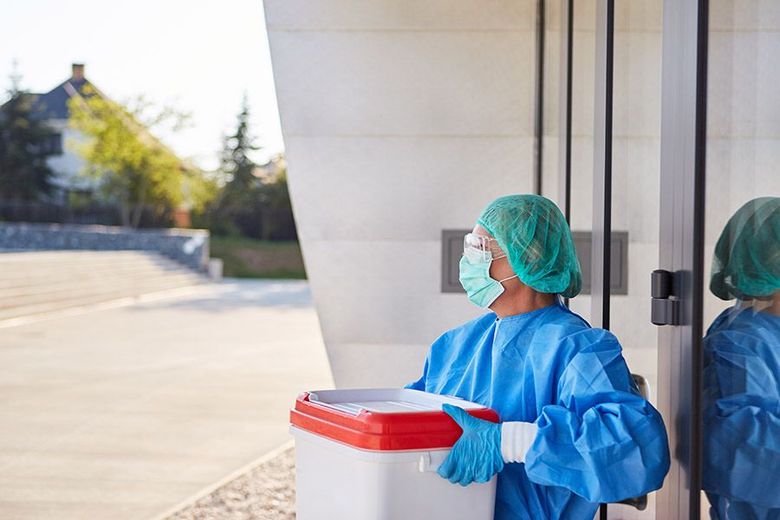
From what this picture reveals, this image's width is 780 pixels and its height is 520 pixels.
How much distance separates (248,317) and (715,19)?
1477cm

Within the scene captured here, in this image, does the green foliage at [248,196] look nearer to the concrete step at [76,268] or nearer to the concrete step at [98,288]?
the concrete step at [76,268]

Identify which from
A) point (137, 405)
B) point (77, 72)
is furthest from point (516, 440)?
point (77, 72)

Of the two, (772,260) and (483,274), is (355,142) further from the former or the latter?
(772,260)

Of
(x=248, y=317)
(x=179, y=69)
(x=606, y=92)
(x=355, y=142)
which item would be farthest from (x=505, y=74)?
(x=179, y=69)

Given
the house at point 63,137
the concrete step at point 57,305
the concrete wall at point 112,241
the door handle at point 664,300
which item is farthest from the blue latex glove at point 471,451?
the house at point 63,137

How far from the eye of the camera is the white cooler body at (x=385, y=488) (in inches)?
69.4

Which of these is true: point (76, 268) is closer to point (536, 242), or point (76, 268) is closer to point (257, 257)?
point (257, 257)

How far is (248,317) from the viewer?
16.3 metres

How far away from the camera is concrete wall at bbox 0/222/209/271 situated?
2588cm

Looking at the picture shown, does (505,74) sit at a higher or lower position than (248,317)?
higher

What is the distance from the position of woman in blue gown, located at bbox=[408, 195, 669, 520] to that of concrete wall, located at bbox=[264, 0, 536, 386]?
91.5 inches

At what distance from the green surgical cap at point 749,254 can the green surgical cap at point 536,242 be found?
30cm

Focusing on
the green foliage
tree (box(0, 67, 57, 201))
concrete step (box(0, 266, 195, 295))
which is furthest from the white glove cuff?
tree (box(0, 67, 57, 201))

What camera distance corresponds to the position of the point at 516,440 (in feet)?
5.90
